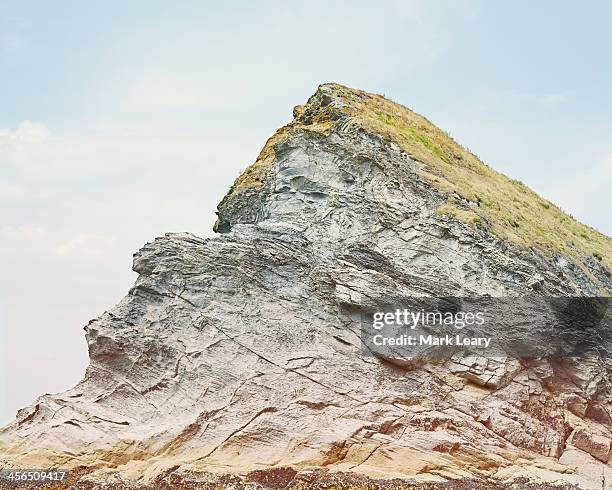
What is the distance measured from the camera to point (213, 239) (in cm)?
2838

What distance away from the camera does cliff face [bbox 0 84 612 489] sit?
2231 cm

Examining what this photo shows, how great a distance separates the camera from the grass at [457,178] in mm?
31594

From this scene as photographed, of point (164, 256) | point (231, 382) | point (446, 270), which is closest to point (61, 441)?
point (231, 382)

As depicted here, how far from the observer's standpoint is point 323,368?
24.8 m

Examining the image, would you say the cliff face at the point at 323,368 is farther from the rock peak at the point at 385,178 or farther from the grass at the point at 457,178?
the grass at the point at 457,178

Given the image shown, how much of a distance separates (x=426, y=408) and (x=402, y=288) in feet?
16.1
